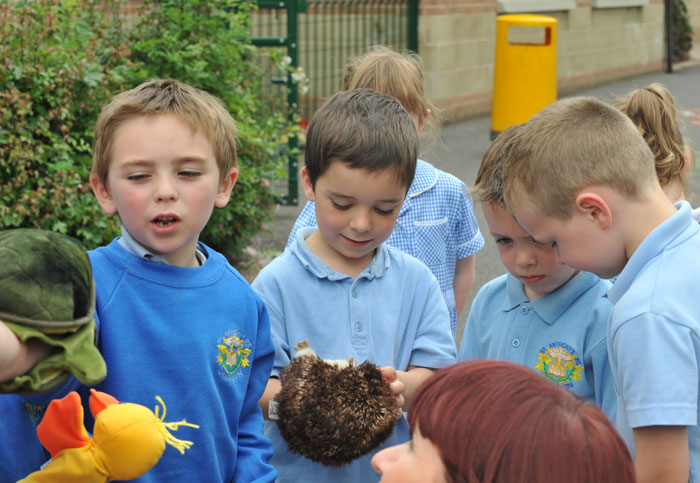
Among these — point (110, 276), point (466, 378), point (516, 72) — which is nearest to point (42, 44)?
point (110, 276)

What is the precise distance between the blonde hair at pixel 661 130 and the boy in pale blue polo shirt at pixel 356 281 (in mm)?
960

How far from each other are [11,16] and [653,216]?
3971mm

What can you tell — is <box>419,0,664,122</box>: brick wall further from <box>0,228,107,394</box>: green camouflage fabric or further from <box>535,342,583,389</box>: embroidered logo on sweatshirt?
<box>0,228,107,394</box>: green camouflage fabric

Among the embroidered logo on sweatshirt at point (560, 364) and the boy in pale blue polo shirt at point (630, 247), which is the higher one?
the boy in pale blue polo shirt at point (630, 247)

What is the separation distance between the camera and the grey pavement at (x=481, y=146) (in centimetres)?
670

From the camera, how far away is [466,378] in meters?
1.39

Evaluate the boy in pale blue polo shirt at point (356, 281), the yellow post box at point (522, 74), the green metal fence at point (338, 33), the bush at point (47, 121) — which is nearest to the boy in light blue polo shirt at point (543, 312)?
the boy in pale blue polo shirt at point (356, 281)

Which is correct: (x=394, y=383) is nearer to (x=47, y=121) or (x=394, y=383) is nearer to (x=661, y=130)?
(x=661, y=130)

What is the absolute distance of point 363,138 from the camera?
8.05 feet

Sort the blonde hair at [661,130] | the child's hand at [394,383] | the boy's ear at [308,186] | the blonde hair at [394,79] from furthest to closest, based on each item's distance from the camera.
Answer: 1. the blonde hair at [394,79]
2. the blonde hair at [661,130]
3. the boy's ear at [308,186]
4. the child's hand at [394,383]

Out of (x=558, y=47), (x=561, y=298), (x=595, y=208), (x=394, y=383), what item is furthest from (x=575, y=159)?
(x=558, y=47)

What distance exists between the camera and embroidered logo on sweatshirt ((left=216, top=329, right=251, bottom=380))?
2.05 m

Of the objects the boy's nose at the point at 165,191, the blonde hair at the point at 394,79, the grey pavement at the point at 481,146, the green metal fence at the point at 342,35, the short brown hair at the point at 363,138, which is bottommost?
the grey pavement at the point at 481,146

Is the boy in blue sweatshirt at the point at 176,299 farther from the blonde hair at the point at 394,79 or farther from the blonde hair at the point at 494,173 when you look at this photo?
the blonde hair at the point at 394,79
